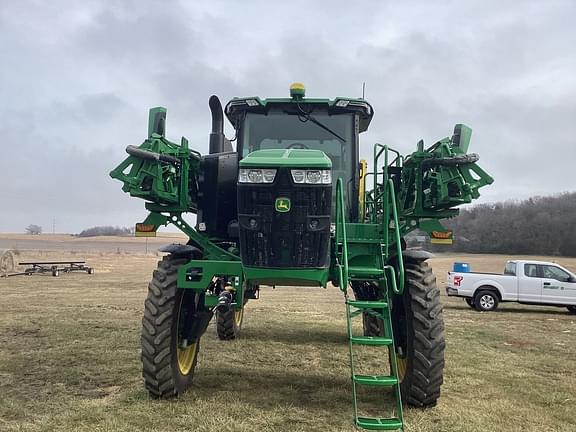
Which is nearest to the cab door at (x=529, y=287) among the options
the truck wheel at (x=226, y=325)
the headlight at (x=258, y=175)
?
the truck wheel at (x=226, y=325)

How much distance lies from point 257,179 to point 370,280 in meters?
1.64

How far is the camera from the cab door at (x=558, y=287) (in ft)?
55.6

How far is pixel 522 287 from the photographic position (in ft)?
56.9

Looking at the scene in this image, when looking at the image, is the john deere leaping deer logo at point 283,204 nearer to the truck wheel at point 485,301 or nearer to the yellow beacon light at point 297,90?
the yellow beacon light at point 297,90

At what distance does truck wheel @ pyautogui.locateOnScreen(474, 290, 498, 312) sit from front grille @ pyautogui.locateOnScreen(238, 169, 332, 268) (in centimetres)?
1333

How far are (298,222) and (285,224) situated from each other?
0.41ft

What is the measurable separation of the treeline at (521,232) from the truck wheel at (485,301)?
5454cm

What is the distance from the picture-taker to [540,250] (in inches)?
2859

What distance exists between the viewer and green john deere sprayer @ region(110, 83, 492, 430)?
5.12 m

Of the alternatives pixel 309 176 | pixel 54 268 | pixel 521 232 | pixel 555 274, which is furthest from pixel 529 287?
pixel 521 232

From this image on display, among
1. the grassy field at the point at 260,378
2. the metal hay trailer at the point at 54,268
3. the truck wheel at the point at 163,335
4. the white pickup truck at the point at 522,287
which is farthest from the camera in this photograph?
the metal hay trailer at the point at 54,268

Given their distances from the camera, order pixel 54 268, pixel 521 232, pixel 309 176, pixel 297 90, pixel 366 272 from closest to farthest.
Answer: pixel 309 176, pixel 366 272, pixel 297 90, pixel 54 268, pixel 521 232

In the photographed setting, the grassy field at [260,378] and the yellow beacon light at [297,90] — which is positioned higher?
the yellow beacon light at [297,90]

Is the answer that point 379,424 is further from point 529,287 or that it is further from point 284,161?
point 529,287
